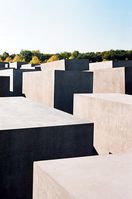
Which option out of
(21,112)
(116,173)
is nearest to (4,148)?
(21,112)

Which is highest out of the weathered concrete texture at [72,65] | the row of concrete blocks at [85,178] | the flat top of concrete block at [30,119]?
the weathered concrete texture at [72,65]

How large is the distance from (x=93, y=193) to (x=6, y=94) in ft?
Answer: 41.7

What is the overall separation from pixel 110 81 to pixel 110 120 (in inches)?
192

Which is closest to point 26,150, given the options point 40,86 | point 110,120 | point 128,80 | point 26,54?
point 110,120

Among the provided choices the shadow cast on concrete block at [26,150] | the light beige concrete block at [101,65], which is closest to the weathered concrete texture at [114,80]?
the shadow cast on concrete block at [26,150]

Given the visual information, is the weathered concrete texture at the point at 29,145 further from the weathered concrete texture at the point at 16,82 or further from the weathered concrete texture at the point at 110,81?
the weathered concrete texture at the point at 16,82

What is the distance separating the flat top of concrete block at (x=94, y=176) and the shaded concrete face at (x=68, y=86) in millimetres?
9604

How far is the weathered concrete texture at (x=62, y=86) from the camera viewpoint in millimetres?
13883

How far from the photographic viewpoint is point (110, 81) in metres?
14.2

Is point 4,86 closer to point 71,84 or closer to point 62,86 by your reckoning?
point 62,86


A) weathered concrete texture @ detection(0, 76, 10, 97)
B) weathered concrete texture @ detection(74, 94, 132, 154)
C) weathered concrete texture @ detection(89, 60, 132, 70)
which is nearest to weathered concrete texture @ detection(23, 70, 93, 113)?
weathered concrete texture @ detection(0, 76, 10, 97)

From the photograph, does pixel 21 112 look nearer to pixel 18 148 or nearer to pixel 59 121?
pixel 59 121

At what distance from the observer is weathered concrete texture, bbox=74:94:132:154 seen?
8.80 meters

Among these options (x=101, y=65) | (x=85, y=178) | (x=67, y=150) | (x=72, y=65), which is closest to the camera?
(x=85, y=178)
